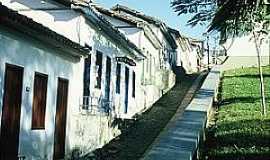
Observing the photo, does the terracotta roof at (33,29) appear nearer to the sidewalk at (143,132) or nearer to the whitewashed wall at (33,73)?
the whitewashed wall at (33,73)

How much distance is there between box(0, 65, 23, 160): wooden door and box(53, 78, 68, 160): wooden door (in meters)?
2.34

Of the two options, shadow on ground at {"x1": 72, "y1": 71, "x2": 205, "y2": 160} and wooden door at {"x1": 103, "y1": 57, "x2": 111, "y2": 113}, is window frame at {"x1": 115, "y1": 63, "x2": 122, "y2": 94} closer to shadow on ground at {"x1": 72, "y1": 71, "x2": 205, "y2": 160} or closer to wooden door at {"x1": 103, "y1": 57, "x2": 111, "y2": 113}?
wooden door at {"x1": 103, "y1": 57, "x2": 111, "y2": 113}

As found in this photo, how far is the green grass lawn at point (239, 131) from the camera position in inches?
444

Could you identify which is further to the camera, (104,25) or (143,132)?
(143,132)

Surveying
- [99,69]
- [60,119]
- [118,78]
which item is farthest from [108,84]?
[60,119]

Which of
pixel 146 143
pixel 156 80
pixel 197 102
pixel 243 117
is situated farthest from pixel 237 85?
pixel 146 143

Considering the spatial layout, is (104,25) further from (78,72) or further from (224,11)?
(224,11)

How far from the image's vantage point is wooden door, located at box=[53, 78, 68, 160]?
13445 mm

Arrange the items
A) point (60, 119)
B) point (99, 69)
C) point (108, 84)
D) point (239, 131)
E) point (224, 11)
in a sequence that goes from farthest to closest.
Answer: point (108, 84) → point (99, 69) → point (239, 131) → point (60, 119) → point (224, 11)

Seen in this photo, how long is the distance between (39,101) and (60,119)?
5.08 ft

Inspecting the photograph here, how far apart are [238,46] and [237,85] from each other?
21.8 metres

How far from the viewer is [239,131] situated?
1418cm

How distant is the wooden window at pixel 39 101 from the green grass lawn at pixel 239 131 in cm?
407

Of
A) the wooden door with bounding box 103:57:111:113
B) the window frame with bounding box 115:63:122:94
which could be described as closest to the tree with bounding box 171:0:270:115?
the wooden door with bounding box 103:57:111:113
